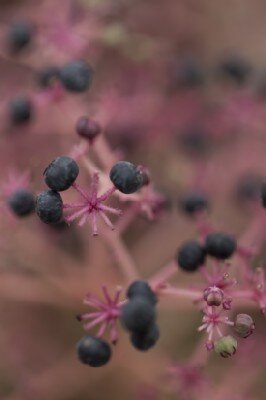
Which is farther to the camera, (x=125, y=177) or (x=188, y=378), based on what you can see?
(x=188, y=378)

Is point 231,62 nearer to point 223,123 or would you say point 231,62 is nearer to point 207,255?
point 223,123

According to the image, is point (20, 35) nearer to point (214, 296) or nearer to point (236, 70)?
point (236, 70)

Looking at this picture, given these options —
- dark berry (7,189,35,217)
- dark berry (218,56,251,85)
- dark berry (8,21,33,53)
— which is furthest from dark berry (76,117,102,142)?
dark berry (218,56,251,85)

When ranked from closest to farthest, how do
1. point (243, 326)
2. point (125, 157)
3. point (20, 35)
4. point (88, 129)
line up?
point (243, 326) → point (88, 129) → point (20, 35) → point (125, 157)

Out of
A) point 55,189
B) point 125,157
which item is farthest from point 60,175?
point 125,157

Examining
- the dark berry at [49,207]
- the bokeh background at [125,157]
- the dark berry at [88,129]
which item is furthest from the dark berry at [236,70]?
the dark berry at [49,207]

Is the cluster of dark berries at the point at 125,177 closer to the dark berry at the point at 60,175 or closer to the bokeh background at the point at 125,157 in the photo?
the dark berry at the point at 60,175

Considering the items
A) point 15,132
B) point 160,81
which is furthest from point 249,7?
point 15,132
